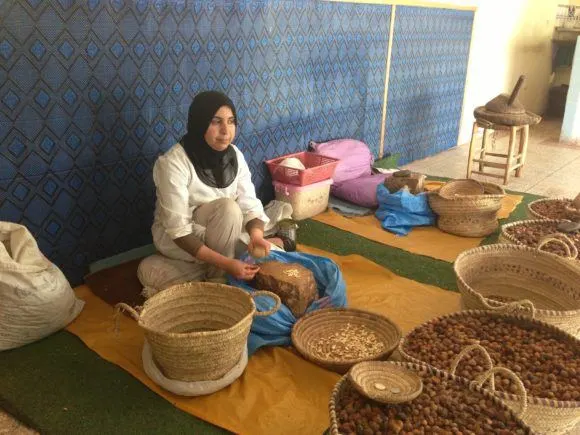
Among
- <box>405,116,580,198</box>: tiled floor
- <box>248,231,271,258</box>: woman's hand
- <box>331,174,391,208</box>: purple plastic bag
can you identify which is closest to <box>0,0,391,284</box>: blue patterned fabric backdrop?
<box>331,174,391,208</box>: purple plastic bag

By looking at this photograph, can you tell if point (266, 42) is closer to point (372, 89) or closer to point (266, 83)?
point (266, 83)

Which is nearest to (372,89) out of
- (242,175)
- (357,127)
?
(357,127)

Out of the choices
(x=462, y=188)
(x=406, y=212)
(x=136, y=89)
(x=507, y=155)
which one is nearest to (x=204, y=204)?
(x=136, y=89)

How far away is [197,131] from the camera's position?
2309mm

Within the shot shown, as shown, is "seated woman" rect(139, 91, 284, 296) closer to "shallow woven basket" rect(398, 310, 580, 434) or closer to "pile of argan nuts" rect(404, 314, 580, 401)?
"pile of argan nuts" rect(404, 314, 580, 401)

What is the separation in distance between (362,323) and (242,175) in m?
0.91

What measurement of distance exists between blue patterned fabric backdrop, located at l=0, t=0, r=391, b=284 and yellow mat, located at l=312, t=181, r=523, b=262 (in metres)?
0.56

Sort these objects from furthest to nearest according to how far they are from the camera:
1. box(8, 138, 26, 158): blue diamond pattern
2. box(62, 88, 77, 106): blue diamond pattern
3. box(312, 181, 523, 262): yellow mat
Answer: box(312, 181, 523, 262): yellow mat, box(62, 88, 77, 106): blue diamond pattern, box(8, 138, 26, 158): blue diamond pattern

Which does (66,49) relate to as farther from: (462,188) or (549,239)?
(462,188)

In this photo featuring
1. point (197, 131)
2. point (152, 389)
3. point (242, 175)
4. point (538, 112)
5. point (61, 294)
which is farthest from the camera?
point (538, 112)

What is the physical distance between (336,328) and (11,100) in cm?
163

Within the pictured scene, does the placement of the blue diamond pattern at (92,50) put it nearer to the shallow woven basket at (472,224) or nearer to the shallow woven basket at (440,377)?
the shallow woven basket at (440,377)

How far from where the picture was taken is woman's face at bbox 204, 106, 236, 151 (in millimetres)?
2248

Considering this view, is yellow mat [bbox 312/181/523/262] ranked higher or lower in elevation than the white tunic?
lower
